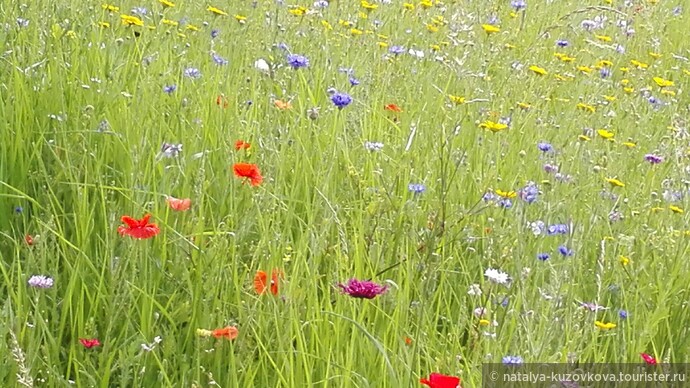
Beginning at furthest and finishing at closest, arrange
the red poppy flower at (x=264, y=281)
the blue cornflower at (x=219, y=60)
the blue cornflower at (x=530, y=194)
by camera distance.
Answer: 1. the blue cornflower at (x=219, y=60)
2. the blue cornflower at (x=530, y=194)
3. the red poppy flower at (x=264, y=281)

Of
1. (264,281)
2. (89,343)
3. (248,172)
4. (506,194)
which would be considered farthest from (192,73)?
(89,343)

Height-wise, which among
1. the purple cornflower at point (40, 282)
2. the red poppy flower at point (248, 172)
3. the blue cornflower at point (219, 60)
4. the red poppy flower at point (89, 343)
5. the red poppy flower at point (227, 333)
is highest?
the red poppy flower at point (248, 172)

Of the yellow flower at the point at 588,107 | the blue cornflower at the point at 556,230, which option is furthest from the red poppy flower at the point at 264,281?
the yellow flower at the point at 588,107

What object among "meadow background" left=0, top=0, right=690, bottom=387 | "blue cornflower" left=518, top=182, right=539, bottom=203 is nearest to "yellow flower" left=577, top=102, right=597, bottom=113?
"meadow background" left=0, top=0, right=690, bottom=387

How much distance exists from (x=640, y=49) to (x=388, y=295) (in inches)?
134

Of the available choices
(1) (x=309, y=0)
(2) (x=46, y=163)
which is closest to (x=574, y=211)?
(2) (x=46, y=163)

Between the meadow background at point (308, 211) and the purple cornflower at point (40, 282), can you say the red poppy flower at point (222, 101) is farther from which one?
the purple cornflower at point (40, 282)

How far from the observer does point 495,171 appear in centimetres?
219

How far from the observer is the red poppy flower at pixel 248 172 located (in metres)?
1.62

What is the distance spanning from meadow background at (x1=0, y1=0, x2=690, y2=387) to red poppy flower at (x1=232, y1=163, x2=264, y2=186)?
33mm

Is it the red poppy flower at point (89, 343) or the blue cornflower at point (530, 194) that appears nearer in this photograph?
the red poppy flower at point (89, 343)

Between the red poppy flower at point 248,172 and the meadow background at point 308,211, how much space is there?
0.03m

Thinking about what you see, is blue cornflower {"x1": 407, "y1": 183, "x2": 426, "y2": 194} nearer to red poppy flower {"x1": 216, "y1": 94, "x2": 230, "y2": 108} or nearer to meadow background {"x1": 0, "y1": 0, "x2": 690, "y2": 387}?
meadow background {"x1": 0, "y1": 0, "x2": 690, "y2": 387}

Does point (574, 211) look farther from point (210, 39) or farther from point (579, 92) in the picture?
point (210, 39)
